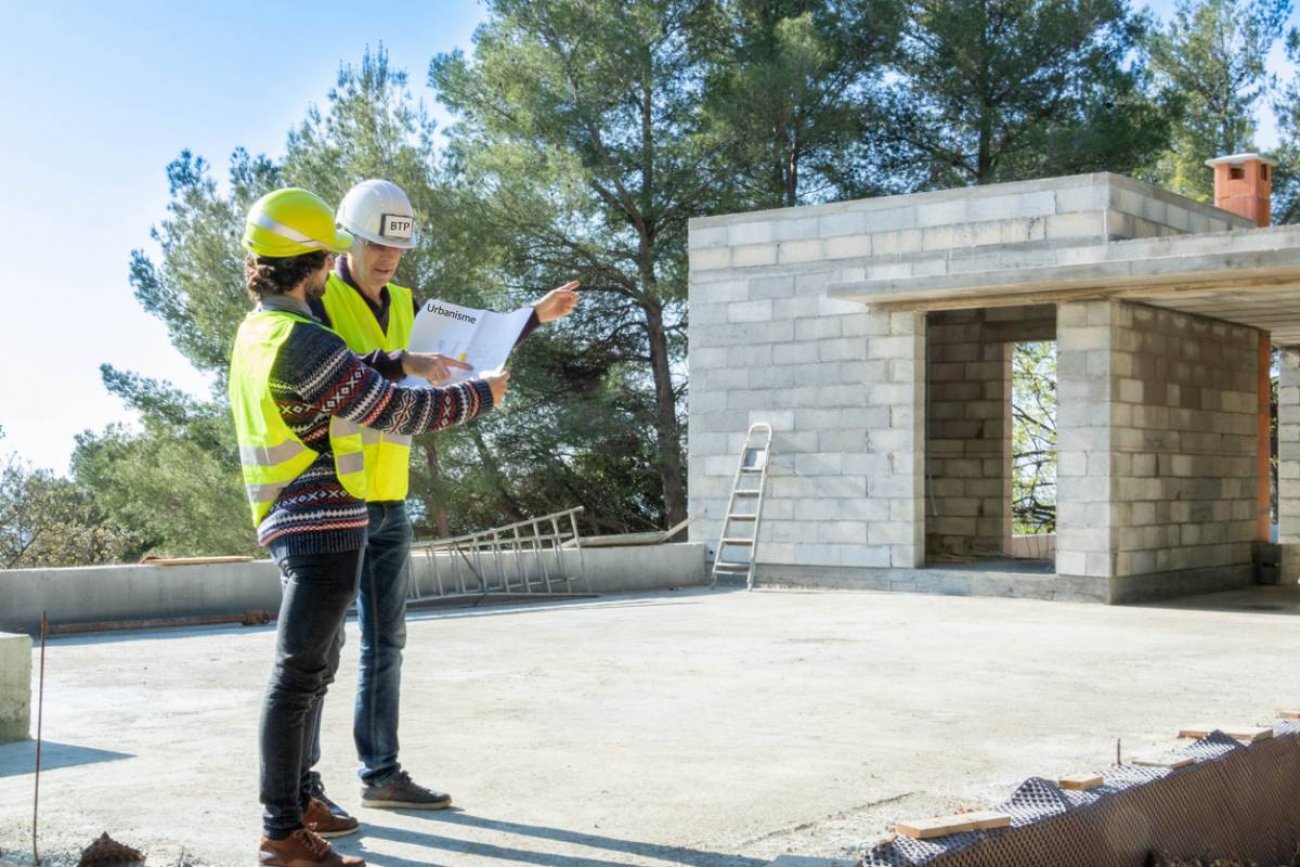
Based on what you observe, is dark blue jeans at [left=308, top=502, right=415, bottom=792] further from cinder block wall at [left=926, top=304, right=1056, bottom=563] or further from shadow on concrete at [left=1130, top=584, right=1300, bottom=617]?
cinder block wall at [left=926, top=304, right=1056, bottom=563]

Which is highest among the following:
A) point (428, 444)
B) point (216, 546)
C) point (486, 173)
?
point (486, 173)

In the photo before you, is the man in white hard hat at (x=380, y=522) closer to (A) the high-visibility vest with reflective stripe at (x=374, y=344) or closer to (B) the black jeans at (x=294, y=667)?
(A) the high-visibility vest with reflective stripe at (x=374, y=344)

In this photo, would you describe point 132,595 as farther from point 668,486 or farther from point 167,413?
point 167,413

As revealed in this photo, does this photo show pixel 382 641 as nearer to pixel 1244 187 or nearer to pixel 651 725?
pixel 651 725

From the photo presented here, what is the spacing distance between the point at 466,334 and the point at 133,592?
6.18 m

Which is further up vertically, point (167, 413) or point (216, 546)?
point (167, 413)

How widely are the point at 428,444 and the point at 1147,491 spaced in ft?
40.1

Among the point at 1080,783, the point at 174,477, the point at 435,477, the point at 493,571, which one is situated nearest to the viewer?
the point at 1080,783

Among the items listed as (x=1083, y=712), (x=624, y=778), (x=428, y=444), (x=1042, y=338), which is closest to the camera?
(x=624, y=778)

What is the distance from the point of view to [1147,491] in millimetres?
11891

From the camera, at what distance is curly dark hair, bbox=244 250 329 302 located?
3572mm

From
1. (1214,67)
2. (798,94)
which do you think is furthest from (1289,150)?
(798,94)

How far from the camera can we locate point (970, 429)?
1551 cm

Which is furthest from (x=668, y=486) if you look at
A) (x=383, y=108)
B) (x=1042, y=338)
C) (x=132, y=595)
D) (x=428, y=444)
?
(x=132, y=595)
